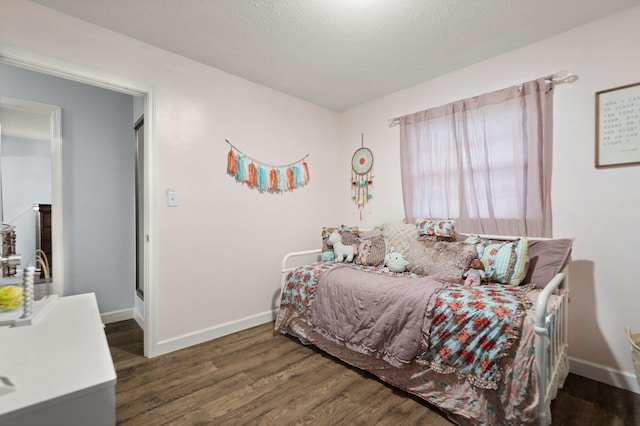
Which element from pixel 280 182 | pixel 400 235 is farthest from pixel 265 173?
pixel 400 235

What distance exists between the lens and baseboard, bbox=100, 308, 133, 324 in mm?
2938

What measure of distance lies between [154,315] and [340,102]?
2.76 m

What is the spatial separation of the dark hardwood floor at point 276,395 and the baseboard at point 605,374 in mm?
56

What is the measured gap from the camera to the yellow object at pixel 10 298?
1170 mm

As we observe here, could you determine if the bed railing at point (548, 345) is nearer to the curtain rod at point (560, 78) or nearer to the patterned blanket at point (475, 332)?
the patterned blanket at point (475, 332)

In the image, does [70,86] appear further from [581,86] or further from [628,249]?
[628,249]

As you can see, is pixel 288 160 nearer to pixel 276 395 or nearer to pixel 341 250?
pixel 341 250

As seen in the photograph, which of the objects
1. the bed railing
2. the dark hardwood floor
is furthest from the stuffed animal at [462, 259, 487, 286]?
the dark hardwood floor

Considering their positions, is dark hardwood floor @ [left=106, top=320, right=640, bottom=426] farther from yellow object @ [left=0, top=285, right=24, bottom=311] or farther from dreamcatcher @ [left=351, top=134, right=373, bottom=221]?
dreamcatcher @ [left=351, top=134, right=373, bottom=221]

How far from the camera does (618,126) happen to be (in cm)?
189

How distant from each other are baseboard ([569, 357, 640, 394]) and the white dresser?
8.68ft

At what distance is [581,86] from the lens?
201cm

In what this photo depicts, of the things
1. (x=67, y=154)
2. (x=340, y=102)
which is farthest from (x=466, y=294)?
(x=67, y=154)

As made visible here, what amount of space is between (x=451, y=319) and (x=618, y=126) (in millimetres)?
1644
